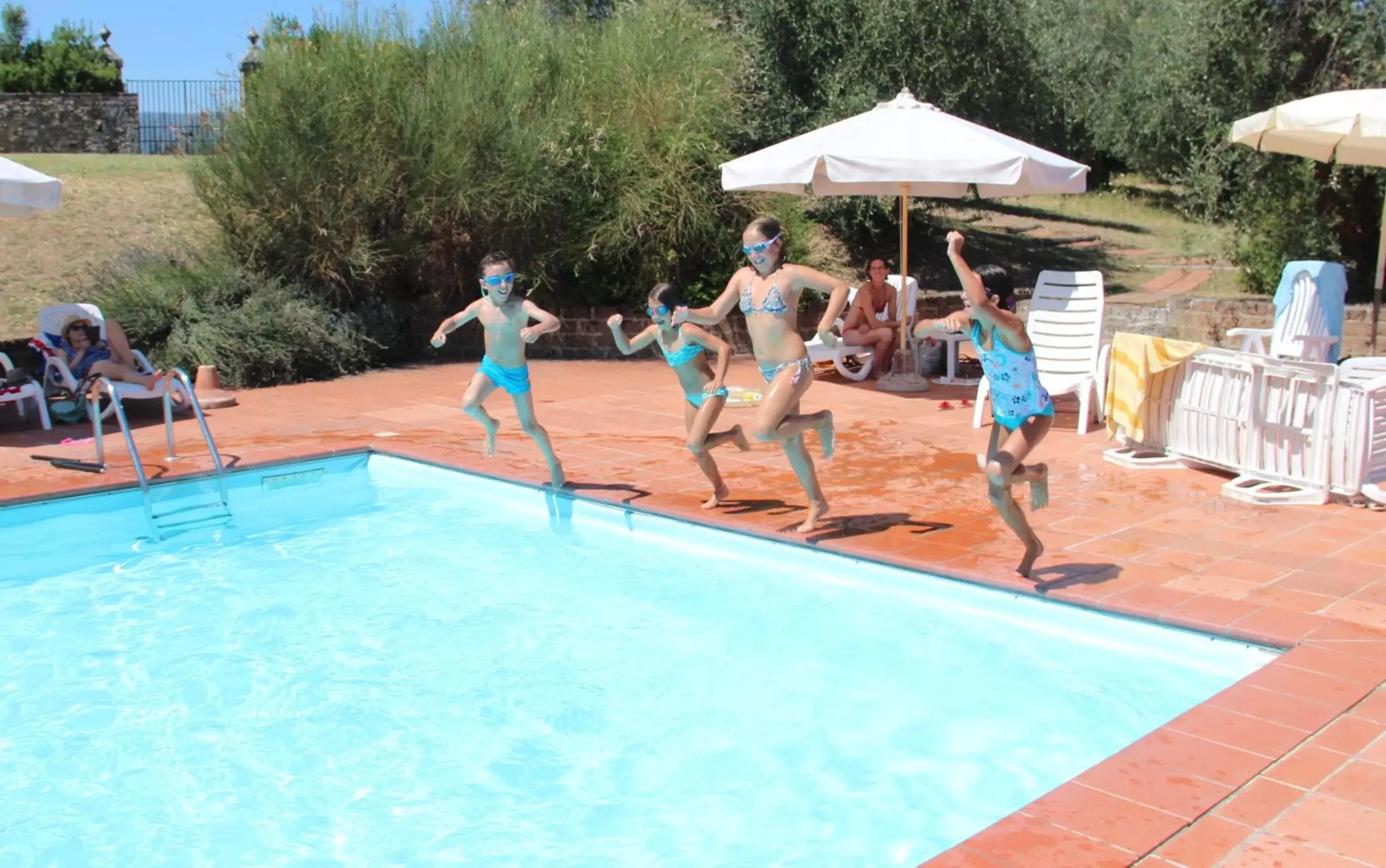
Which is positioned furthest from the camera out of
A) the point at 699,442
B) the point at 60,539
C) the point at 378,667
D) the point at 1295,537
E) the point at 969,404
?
the point at 969,404

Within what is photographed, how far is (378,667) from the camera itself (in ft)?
18.7

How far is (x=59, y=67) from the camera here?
43.6 metres

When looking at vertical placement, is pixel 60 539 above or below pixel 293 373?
below

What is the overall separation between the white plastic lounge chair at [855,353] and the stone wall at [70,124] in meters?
22.8

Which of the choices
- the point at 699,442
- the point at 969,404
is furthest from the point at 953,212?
the point at 699,442

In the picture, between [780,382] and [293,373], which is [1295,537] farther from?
[293,373]

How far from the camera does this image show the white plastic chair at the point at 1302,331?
9.76 m

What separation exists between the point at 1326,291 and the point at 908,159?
11.6ft

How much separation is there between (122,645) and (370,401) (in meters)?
5.96

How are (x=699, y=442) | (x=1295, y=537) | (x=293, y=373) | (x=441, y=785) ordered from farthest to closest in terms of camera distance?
1. (x=293, y=373)
2. (x=699, y=442)
3. (x=1295, y=537)
4. (x=441, y=785)

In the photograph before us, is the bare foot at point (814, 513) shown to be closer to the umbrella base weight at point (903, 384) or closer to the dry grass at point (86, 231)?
the umbrella base weight at point (903, 384)

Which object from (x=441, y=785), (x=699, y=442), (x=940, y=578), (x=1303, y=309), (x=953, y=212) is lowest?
(x=441, y=785)

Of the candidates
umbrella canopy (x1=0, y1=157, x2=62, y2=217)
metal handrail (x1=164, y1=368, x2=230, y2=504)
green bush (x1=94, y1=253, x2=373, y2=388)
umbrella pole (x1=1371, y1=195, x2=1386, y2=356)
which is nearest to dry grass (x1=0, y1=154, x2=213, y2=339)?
green bush (x1=94, y1=253, x2=373, y2=388)

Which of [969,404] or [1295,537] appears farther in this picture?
[969,404]
